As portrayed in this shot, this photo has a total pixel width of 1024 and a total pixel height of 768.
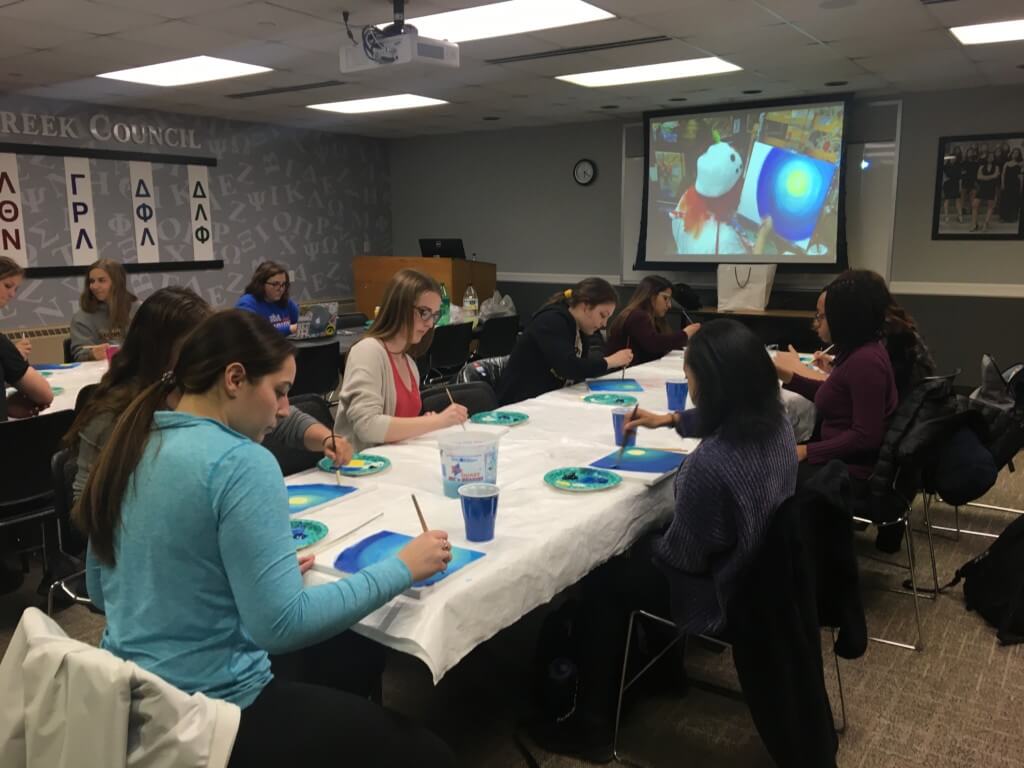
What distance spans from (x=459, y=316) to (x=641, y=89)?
2170 mm

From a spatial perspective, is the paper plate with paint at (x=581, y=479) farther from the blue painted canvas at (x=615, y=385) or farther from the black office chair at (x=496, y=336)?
the black office chair at (x=496, y=336)

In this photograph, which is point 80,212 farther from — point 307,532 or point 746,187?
point 307,532

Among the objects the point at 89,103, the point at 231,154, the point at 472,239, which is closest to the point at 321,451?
the point at 89,103

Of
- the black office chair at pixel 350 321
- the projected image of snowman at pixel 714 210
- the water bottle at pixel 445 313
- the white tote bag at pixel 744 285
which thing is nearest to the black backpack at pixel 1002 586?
the water bottle at pixel 445 313

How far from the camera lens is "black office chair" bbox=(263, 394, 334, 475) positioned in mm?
2291

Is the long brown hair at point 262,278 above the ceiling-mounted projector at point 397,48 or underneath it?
underneath

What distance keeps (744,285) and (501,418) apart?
14.6ft

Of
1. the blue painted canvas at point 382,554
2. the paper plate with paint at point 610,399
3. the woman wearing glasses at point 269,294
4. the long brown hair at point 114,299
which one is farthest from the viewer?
the woman wearing glasses at point 269,294

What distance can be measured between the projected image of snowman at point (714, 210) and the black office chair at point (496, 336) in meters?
2.05

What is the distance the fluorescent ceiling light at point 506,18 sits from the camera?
3.71 m

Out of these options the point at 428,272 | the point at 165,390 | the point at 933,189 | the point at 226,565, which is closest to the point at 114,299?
the point at 428,272

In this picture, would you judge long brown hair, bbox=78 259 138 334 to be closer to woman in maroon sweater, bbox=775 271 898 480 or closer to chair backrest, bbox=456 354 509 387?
chair backrest, bbox=456 354 509 387

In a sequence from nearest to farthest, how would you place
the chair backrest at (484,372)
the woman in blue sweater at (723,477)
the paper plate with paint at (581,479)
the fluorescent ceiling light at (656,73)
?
the woman in blue sweater at (723,477) → the paper plate with paint at (581,479) → the chair backrest at (484,372) → the fluorescent ceiling light at (656,73)

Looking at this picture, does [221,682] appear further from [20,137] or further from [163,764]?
[20,137]
